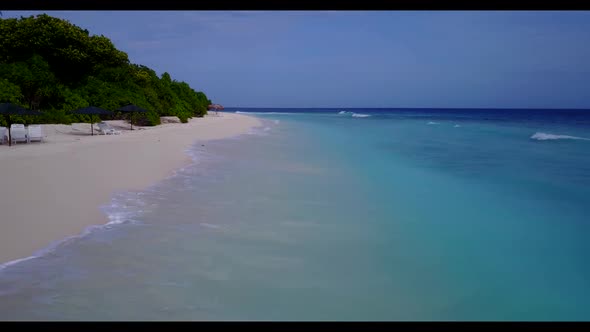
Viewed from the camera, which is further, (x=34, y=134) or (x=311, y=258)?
(x=34, y=134)

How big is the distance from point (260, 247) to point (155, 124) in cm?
2358

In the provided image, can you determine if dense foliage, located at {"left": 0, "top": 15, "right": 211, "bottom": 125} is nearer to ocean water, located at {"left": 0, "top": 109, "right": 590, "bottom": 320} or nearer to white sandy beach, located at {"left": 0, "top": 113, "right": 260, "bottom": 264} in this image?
white sandy beach, located at {"left": 0, "top": 113, "right": 260, "bottom": 264}

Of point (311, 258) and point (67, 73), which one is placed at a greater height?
point (67, 73)

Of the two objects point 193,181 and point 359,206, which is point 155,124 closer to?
point 193,181

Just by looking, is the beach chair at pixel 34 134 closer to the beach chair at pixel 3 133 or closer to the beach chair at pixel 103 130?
the beach chair at pixel 3 133

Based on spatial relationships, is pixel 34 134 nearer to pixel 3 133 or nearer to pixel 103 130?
pixel 3 133

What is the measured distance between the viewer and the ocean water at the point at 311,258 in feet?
12.1

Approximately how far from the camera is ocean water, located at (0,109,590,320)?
369 cm

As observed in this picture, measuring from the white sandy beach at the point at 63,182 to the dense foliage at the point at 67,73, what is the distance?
Answer: 384 inches

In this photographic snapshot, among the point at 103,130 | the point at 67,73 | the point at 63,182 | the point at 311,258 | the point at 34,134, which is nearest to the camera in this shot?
the point at 311,258

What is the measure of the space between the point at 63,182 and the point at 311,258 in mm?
5115

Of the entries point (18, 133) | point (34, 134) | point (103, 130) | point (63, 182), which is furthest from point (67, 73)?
point (63, 182)

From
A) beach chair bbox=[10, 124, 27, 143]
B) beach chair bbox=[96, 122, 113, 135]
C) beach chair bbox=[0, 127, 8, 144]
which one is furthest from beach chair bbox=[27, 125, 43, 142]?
beach chair bbox=[96, 122, 113, 135]

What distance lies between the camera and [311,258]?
4805mm
